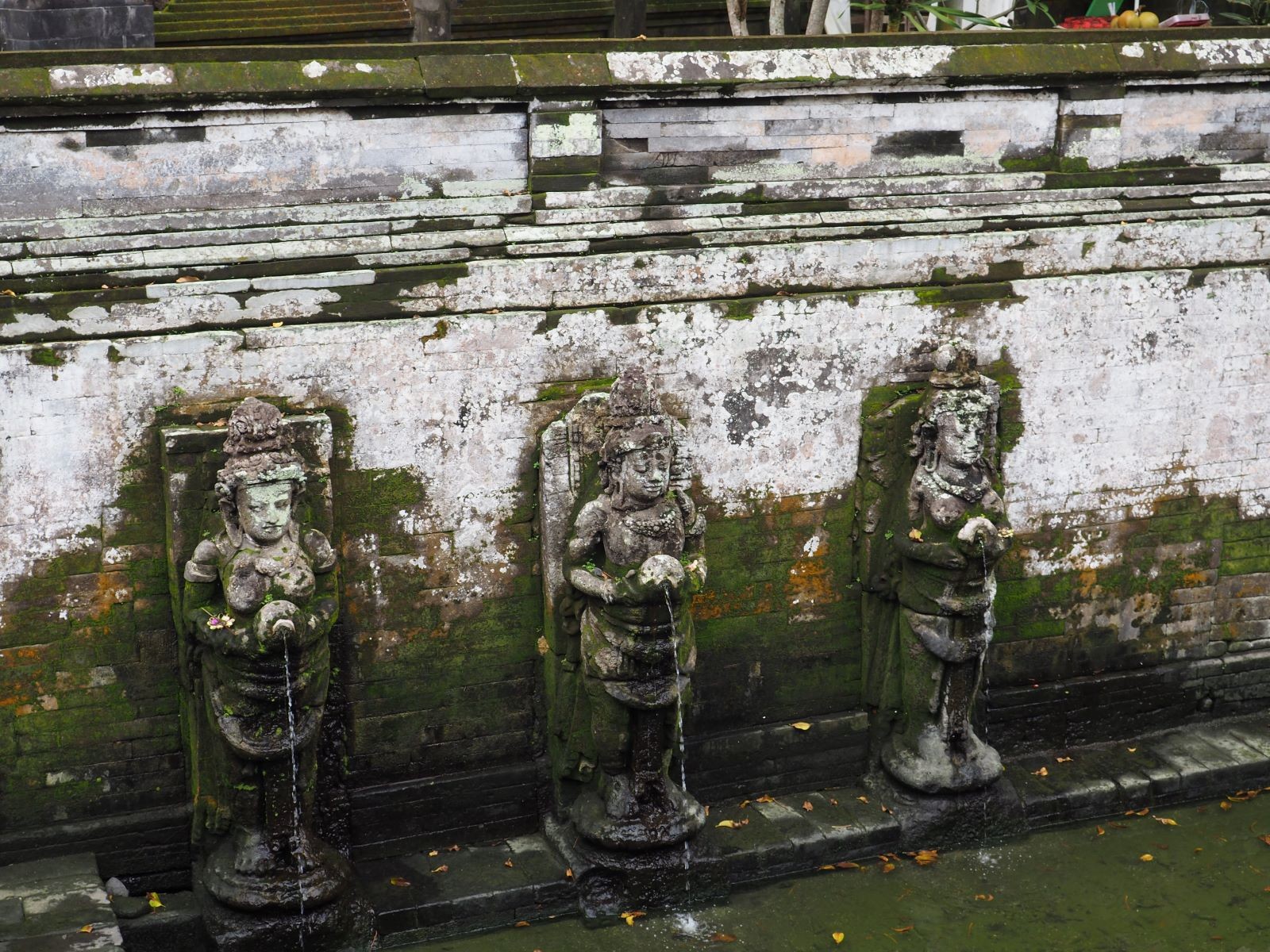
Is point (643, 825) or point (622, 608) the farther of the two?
point (643, 825)

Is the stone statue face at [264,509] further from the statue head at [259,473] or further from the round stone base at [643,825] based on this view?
the round stone base at [643,825]

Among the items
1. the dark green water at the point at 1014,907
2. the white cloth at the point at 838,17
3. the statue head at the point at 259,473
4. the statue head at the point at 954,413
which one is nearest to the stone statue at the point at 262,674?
the statue head at the point at 259,473

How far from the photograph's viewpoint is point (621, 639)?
7.77 m

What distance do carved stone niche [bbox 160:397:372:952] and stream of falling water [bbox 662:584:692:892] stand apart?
168cm

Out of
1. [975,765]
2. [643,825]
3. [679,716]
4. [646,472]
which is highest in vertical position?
[646,472]

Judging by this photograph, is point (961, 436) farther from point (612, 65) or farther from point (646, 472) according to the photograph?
point (612, 65)

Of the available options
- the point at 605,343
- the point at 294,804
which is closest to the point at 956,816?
the point at 605,343

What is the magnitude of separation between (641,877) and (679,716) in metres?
0.90

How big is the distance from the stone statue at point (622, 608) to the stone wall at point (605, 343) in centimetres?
28

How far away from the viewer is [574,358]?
8.11 metres

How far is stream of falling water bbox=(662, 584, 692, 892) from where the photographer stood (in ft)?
25.3

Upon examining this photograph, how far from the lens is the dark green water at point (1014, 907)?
7859mm

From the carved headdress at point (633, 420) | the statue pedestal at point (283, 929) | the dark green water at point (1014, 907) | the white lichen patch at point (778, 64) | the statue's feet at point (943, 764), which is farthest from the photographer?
the statue's feet at point (943, 764)

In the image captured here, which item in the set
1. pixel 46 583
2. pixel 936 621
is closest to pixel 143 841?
pixel 46 583
